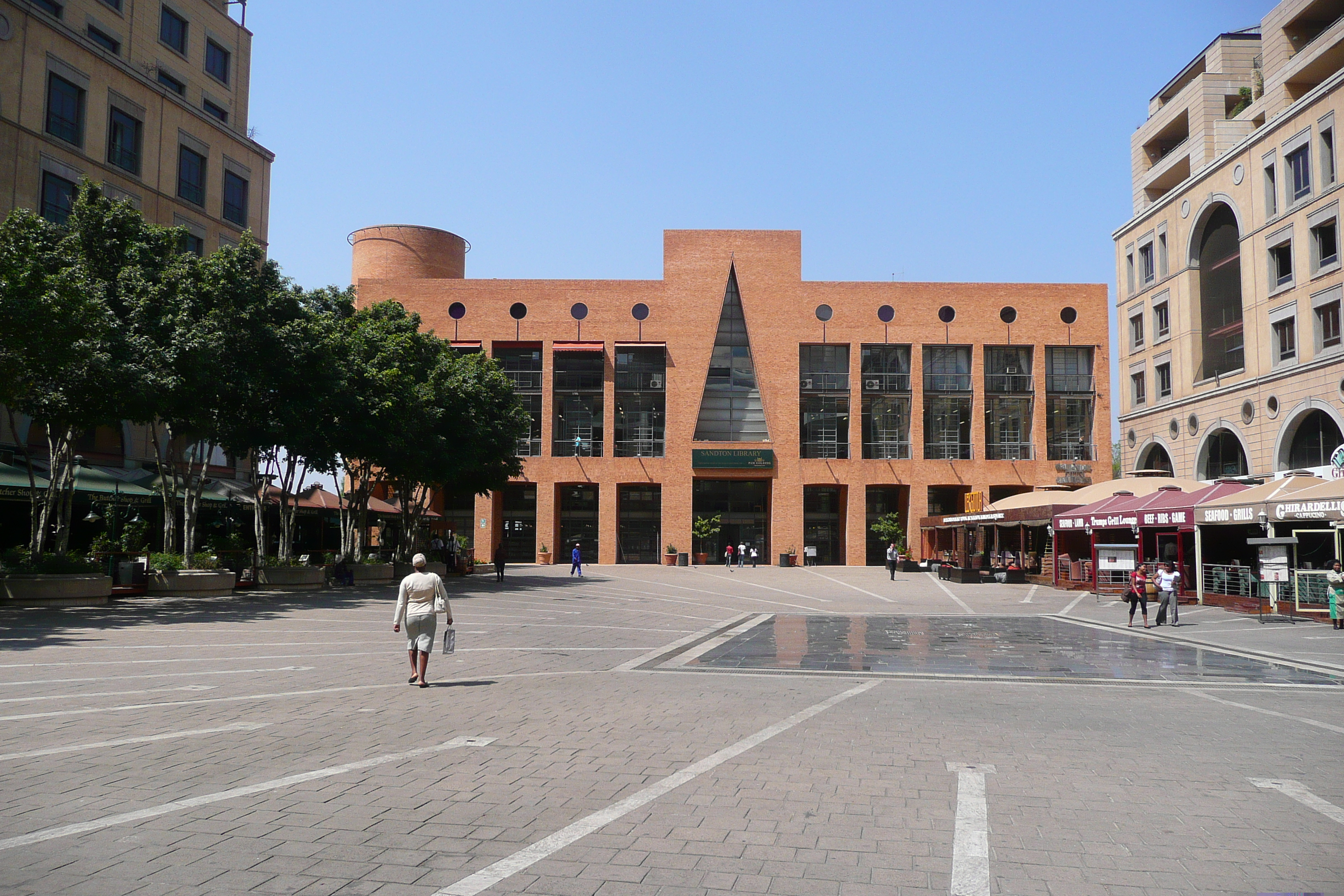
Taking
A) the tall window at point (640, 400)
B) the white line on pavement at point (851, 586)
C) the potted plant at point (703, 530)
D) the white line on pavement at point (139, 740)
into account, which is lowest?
the white line on pavement at point (851, 586)

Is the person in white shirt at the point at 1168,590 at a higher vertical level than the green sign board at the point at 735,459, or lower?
lower

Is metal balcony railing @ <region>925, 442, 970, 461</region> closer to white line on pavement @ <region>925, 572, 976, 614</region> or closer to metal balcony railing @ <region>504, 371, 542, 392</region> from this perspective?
white line on pavement @ <region>925, 572, 976, 614</region>

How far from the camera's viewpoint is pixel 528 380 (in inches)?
2191

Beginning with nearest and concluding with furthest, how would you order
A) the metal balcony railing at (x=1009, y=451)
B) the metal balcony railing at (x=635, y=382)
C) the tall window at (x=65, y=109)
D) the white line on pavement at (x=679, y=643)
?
the white line on pavement at (x=679, y=643) < the tall window at (x=65, y=109) < the metal balcony railing at (x=1009, y=451) < the metal balcony railing at (x=635, y=382)

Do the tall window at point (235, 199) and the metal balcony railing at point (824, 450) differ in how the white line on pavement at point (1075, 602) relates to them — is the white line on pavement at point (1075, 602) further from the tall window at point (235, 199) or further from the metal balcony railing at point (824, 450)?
the tall window at point (235, 199)

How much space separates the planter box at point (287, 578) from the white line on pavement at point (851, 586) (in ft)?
56.7

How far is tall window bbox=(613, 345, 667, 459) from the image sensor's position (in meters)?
55.4

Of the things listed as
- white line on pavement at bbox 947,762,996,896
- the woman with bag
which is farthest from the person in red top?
the woman with bag

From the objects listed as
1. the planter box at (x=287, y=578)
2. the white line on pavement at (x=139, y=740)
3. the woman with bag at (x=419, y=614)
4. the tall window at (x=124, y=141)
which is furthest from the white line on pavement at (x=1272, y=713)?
the tall window at (x=124, y=141)

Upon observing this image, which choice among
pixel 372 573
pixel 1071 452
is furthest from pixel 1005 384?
pixel 372 573

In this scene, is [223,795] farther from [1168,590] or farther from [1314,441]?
[1314,441]

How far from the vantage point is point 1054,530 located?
33.0 metres

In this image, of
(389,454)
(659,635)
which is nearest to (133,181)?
(389,454)

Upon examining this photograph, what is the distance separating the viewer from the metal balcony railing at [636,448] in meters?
55.3
